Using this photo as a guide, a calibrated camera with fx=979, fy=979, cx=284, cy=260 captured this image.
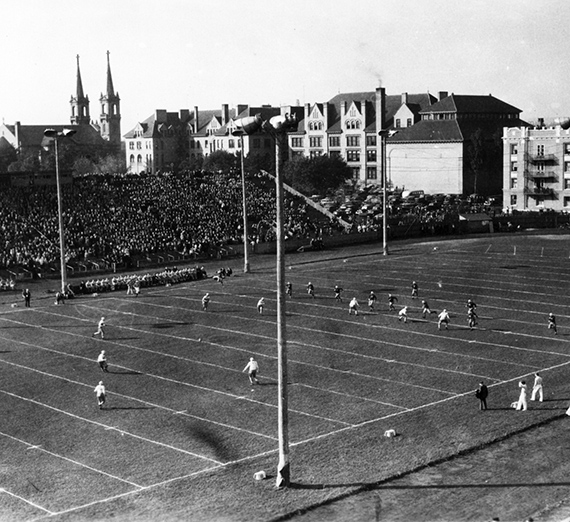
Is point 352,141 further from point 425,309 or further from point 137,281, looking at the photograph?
point 425,309

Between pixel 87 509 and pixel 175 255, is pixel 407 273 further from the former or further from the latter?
pixel 87 509

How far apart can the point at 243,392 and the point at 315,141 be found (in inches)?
4529

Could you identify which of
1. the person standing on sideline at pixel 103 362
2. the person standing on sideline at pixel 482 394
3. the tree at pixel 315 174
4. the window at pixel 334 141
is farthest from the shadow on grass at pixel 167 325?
the window at pixel 334 141

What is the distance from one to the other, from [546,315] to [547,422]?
18.9 meters

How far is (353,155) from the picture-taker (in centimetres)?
14212

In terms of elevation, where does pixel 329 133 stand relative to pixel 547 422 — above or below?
above

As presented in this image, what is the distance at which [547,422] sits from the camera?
98.3 feet

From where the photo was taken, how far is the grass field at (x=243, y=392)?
989 inches

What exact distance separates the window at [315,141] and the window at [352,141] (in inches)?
204

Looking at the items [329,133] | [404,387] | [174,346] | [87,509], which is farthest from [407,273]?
[329,133]

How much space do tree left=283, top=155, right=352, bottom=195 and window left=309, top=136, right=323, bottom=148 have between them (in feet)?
75.9

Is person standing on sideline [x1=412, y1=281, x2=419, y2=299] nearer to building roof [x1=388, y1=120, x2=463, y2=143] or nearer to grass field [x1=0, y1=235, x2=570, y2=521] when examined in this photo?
grass field [x1=0, y1=235, x2=570, y2=521]

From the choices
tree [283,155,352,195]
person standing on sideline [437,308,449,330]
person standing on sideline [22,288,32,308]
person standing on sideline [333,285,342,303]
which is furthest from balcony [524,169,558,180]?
person standing on sideline [22,288,32,308]

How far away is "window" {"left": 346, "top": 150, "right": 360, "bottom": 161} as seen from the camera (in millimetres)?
→ 141625
